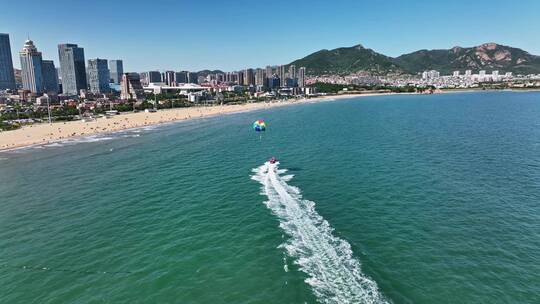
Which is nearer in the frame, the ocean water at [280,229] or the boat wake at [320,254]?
the boat wake at [320,254]

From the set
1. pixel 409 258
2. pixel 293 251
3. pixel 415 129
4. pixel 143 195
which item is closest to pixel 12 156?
pixel 143 195

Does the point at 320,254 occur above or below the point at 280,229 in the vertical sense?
below

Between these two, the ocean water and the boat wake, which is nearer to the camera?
the boat wake

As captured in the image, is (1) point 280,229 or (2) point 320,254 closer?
(2) point 320,254
